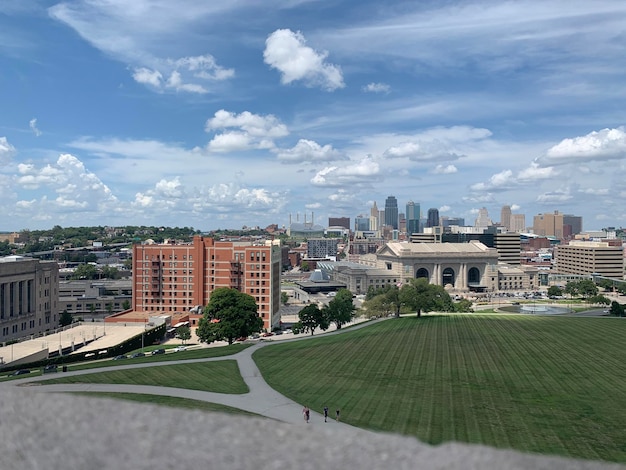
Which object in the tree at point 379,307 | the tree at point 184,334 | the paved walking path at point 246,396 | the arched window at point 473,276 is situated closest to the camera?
the paved walking path at point 246,396

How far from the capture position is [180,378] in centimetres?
2467

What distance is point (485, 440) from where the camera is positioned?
1688cm

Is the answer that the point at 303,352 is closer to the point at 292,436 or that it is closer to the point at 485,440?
the point at 485,440

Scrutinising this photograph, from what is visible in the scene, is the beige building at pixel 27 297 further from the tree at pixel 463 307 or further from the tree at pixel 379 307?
the tree at pixel 463 307

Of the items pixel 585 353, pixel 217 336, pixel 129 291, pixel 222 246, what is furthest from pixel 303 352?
pixel 129 291

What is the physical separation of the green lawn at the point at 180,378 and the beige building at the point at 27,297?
2877 centimetres

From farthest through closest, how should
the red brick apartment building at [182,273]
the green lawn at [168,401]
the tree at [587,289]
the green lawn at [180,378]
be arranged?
the tree at [587,289], the red brick apartment building at [182,273], the green lawn at [180,378], the green lawn at [168,401]

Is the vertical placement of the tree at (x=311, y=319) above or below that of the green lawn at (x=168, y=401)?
below

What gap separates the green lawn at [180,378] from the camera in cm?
2294

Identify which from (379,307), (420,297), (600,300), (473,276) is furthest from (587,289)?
(379,307)

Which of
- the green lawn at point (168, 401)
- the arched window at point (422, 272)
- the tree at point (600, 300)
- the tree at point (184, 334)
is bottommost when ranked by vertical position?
the tree at point (184, 334)

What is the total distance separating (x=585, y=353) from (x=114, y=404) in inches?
1435

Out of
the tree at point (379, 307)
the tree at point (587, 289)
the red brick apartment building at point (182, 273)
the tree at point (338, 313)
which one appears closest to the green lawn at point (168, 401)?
the tree at point (338, 313)

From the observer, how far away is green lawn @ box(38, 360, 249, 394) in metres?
22.9
